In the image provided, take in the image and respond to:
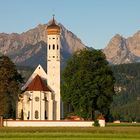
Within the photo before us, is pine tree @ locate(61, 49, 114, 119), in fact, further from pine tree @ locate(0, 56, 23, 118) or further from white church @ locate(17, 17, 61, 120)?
white church @ locate(17, 17, 61, 120)

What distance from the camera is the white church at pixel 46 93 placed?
13600cm

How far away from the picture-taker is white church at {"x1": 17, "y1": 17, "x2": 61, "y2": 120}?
136000 millimetres

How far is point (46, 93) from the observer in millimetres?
137625

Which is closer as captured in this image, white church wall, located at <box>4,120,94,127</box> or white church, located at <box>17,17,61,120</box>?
white church wall, located at <box>4,120,94,127</box>

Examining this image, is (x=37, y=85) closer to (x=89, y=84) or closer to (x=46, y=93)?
(x=46, y=93)

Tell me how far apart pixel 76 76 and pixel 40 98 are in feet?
62.5

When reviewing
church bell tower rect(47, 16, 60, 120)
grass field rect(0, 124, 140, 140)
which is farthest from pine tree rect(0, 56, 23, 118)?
grass field rect(0, 124, 140, 140)

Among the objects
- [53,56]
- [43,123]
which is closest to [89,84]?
[43,123]

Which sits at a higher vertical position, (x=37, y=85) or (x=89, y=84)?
(x=37, y=85)

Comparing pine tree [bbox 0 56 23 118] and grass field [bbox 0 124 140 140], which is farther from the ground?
pine tree [bbox 0 56 23 118]

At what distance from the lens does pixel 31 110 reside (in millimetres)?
136250

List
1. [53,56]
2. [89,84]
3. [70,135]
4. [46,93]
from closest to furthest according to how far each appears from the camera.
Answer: [70,135]
[89,84]
[46,93]
[53,56]

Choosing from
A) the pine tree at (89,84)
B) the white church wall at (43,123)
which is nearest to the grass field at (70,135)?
the white church wall at (43,123)

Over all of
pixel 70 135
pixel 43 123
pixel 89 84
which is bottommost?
pixel 70 135
